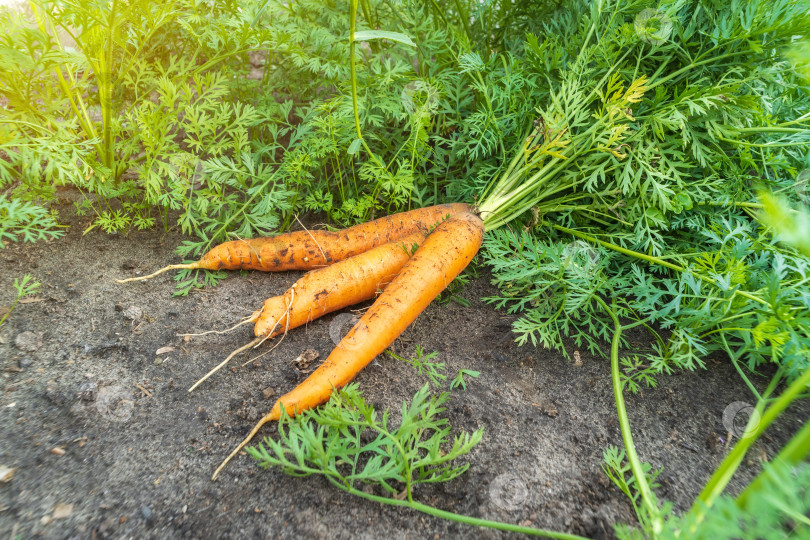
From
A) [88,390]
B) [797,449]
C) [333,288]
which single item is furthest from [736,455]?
[88,390]

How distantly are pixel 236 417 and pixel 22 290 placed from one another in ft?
2.59

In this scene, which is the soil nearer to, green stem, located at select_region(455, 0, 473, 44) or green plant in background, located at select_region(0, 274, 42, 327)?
green plant in background, located at select_region(0, 274, 42, 327)

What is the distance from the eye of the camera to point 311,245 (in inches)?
68.2

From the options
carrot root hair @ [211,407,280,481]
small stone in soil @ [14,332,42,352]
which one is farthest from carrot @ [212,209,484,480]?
small stone in soil @ [14,332,42,352]

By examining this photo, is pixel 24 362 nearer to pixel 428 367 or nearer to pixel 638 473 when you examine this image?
pixel 428 367

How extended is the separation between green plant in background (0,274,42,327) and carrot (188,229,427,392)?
64cm

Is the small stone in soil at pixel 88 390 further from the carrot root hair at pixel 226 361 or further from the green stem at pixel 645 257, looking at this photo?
the green stem at pixel 645 257

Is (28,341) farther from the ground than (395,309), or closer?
closer

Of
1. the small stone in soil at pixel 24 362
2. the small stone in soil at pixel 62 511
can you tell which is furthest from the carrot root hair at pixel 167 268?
the small stone in soil at pixel 62 511

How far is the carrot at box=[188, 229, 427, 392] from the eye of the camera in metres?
1.46

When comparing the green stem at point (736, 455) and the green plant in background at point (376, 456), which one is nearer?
the green stem at point (736, 455)

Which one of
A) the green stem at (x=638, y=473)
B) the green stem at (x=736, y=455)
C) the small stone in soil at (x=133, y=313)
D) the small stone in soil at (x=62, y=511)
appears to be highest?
the green stem at (x=736, y=455)

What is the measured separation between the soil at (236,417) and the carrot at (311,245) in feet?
0.30

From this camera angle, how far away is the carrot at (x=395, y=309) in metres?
1.28
